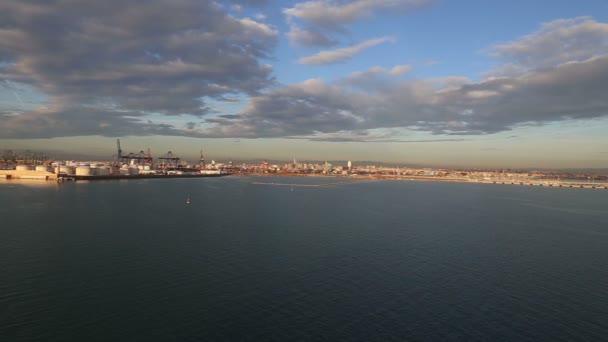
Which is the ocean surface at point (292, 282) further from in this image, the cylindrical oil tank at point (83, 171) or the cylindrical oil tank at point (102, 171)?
the cylindrical oil tank at point (102, 171)

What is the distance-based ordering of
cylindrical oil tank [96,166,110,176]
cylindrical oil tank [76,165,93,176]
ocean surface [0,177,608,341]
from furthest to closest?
cylindrical oil tank [96,166,110,176] < cylindrical oil tank [76,165,93,176] < ocean surface [0,177,608,341]

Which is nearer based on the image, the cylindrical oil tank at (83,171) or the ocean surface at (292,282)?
the ocean surface at (292,282)

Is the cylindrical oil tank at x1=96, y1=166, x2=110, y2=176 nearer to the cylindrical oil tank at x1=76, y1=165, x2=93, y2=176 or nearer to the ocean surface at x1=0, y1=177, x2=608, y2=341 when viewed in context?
the cylindrical oil tank at x1=76, y1=165, x2=93, y2=176

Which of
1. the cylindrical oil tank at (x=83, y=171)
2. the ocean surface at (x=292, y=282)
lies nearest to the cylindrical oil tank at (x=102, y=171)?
the cylindrical oil tank at (x=83, y=171)

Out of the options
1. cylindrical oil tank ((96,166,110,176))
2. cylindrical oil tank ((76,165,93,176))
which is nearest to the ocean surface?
cylindrical oil tank ((76,165,93,176))

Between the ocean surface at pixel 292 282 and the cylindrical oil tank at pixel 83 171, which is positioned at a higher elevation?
the cylindrical oil tank at pixel 83 171

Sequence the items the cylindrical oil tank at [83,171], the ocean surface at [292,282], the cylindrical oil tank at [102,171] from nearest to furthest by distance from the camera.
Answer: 1. the ocean surface at [292,282]
2. the cylindrical oil tank at [83,171]
3. the cylindrical oil tank at [102,171]

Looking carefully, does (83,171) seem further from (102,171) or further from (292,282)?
(292,282)

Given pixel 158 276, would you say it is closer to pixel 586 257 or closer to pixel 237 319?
pixel 237 319
